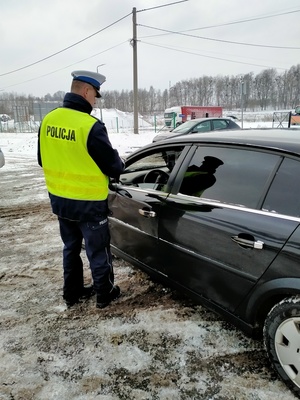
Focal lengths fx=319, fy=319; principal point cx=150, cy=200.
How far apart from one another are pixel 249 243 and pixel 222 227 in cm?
23

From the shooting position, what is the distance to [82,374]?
6.92ft

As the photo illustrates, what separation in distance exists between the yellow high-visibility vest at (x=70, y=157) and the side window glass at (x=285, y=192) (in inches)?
50.1

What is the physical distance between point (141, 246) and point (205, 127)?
10.4 m

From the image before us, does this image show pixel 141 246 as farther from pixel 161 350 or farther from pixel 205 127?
pixel 205 127

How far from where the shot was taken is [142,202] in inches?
112

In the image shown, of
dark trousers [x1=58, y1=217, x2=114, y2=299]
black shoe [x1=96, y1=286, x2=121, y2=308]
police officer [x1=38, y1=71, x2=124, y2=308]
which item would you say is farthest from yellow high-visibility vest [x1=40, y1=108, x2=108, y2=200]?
black shoe [x1=96, y1=286, x2=121, y2=308]

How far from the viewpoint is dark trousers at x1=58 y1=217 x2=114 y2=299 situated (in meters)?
2.62

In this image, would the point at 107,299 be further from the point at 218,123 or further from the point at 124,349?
the point at 218,123

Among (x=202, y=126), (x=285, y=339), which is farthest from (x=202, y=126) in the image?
(x=285, y=339)

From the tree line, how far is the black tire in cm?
9092

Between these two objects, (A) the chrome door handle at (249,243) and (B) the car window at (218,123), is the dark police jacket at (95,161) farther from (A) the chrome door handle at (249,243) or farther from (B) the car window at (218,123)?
(B) the car window at (218,123)

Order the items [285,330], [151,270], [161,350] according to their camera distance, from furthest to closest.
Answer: [151,270], [161,350], [285,330]

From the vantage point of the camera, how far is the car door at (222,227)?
1890 millimetres

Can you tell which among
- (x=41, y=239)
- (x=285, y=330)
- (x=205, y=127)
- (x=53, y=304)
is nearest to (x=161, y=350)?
(x=285, y=330)
